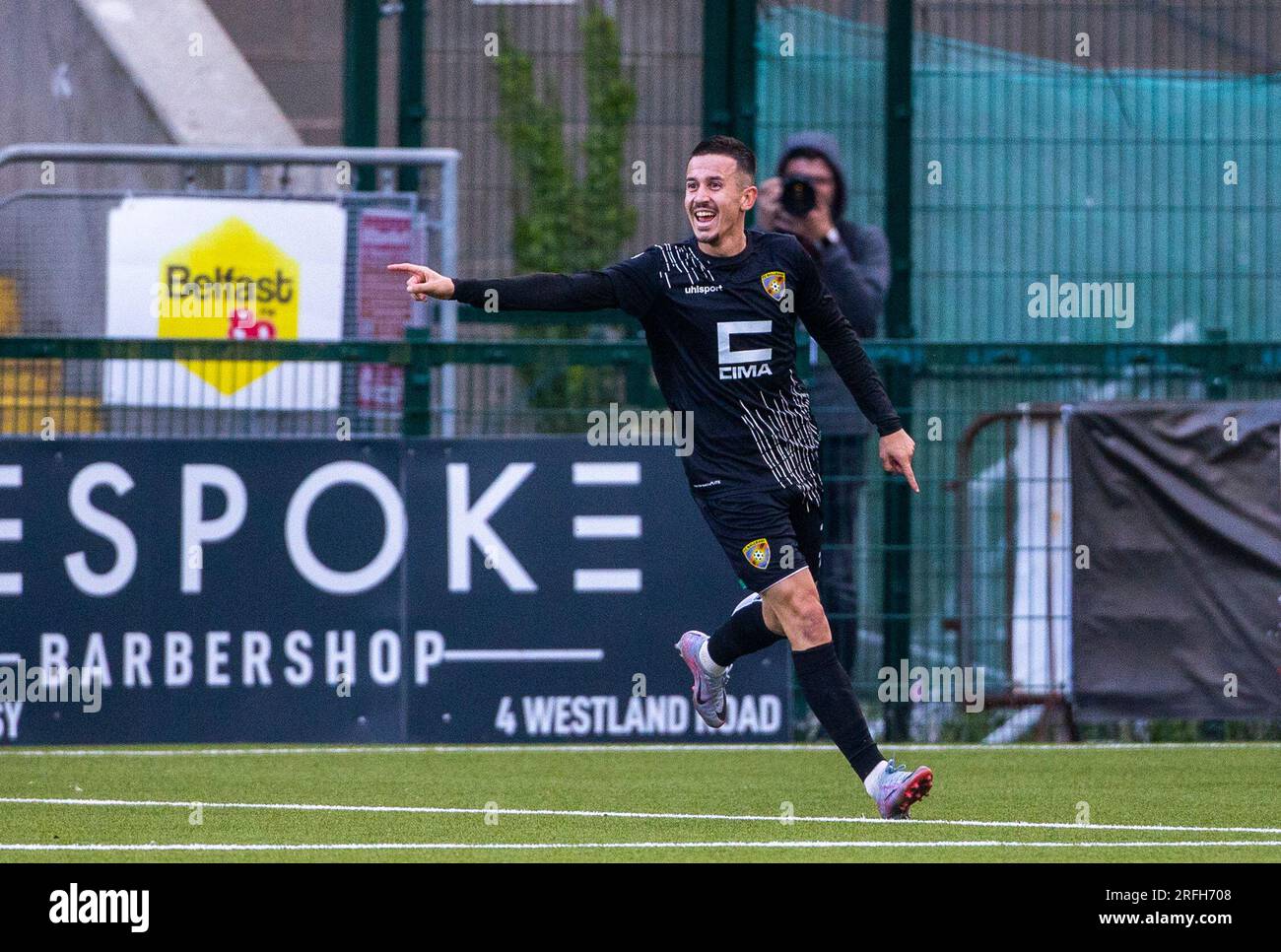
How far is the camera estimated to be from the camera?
972cm

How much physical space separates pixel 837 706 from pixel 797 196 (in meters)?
3.39

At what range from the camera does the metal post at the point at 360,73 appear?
11719mm

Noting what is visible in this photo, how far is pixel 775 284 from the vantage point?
7.21 meters

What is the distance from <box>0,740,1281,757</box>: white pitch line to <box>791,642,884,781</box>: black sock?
91.5 inches

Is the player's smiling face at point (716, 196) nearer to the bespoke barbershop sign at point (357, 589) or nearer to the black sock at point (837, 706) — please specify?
the black sock at point (837, 706)

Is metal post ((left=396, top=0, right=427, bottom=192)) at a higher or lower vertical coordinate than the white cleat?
higher

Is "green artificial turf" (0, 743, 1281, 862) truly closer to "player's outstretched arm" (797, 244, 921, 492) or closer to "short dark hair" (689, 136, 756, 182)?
"player's outstretched arm" (797, 244, 921, 492)

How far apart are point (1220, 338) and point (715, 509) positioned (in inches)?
143

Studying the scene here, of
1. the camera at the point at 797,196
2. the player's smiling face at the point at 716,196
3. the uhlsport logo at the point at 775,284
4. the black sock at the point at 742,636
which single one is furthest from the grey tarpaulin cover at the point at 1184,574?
the player's smiling face at the point at 716,196

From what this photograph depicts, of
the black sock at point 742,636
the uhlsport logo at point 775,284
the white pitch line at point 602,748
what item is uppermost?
the uhlsport logo at point 775,284

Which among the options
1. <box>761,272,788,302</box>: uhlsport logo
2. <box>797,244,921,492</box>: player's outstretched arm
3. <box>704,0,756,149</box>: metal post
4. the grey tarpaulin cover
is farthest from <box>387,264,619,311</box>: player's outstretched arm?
<box>704,0,756,149</box>: metal post

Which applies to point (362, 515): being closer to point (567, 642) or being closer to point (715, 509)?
point (567, 642)

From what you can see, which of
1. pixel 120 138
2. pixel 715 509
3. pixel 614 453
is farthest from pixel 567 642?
pixel 120 138

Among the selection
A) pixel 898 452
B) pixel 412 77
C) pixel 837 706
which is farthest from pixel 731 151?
pixel 412 77
